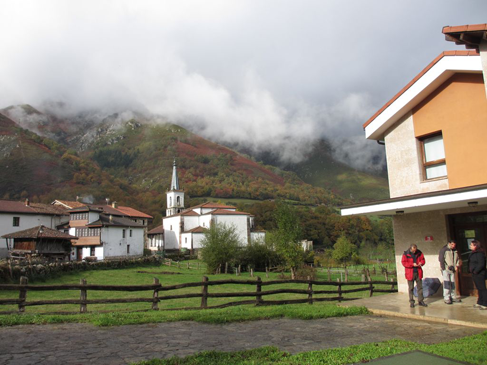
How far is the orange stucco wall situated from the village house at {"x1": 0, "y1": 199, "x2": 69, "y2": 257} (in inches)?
2041

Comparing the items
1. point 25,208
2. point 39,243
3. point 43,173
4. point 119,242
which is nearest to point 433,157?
point 39,243

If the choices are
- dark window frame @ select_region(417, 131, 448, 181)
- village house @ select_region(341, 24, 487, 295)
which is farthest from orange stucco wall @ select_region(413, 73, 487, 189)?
dark window frame @ select_region(417, 131, 448, 181)

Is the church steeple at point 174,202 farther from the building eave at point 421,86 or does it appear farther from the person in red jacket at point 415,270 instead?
the person in red jacket at point 415,270

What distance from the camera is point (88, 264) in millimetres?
38375

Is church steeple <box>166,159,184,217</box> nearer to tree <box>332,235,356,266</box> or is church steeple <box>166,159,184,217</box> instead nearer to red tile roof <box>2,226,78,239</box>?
tree <box>332,235,356,266</box>

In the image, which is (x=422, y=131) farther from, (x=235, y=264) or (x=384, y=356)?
(x=235, y=264)

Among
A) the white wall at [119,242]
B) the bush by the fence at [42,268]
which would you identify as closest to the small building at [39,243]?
the bush by the fence at [42,268]

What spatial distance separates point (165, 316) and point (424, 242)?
28.9 feet

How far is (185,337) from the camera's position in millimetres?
7301

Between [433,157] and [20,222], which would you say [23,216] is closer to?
[20,222]

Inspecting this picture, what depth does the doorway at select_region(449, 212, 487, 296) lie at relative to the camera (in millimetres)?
11008

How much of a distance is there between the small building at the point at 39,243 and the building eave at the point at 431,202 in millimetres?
38221

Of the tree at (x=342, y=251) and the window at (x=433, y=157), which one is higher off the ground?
the window at (x=433, y=157)

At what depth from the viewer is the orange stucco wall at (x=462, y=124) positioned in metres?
10.9
